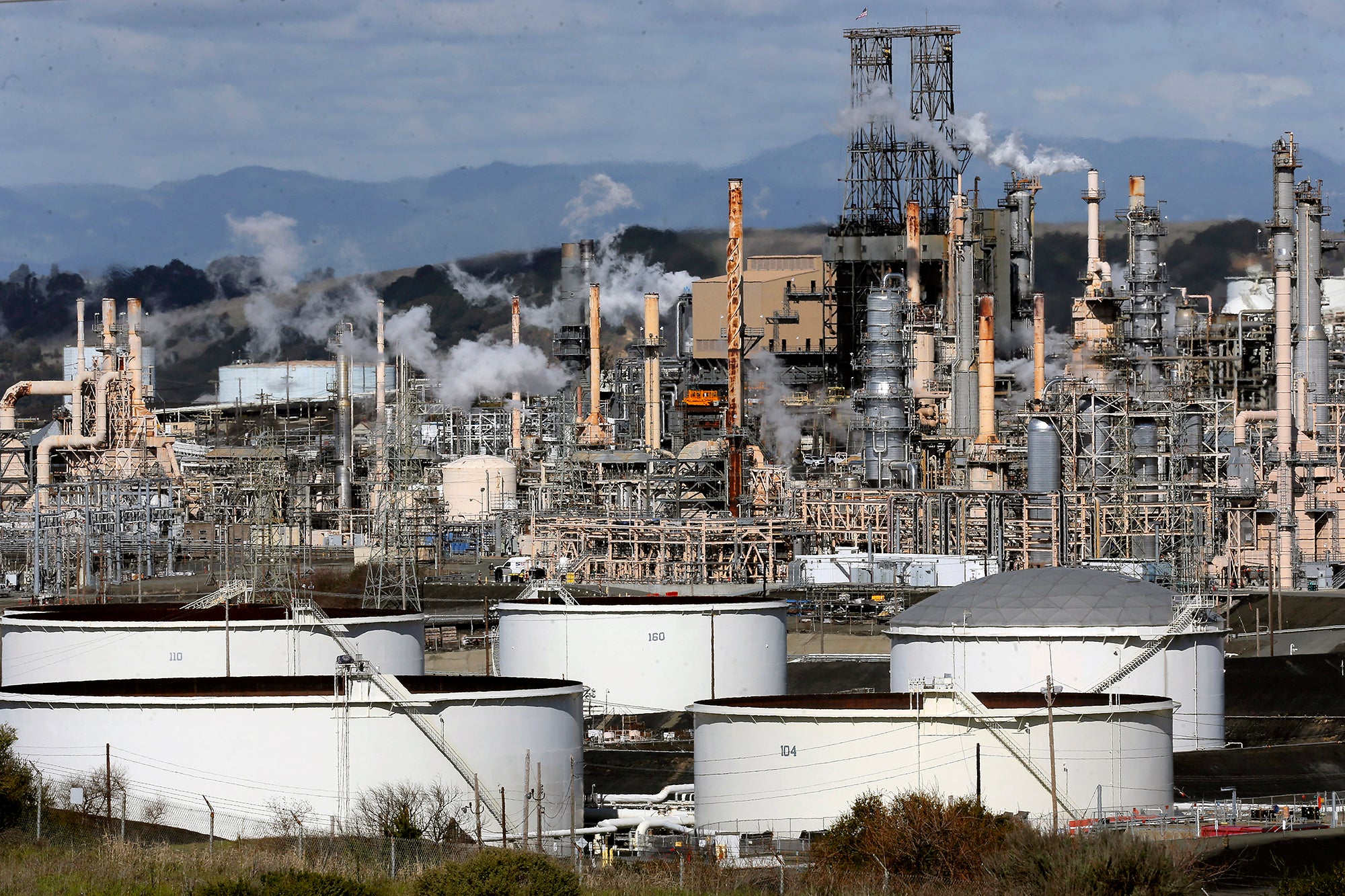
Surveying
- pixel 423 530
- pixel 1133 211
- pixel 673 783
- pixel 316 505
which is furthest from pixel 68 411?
pixel 673 783

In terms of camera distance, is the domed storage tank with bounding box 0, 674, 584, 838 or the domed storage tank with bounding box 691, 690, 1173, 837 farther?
the domed storage tank with bounding box 0, 674, 584, 838

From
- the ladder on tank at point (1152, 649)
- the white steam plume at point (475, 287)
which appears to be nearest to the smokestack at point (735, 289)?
the ladder on tank at point (1152, 649)

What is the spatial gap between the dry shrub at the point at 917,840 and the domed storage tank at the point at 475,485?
7475 centimetres

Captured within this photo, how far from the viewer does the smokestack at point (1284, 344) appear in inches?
2719

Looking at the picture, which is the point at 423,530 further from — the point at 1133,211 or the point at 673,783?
the point at 673,783

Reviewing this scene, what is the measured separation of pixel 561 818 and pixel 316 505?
3064 inches

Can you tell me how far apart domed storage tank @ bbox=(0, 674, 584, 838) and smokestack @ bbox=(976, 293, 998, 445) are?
45950 mm

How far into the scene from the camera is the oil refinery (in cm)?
3559

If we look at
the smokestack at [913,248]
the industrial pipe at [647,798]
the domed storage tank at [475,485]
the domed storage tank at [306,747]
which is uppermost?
the smokestack at [913,248]

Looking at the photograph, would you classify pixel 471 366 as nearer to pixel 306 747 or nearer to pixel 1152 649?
pixel 1152 649

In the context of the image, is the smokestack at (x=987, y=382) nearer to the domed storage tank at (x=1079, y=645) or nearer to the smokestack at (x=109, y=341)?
the domed storage tank at (x=1079, y=645)

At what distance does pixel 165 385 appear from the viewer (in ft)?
522

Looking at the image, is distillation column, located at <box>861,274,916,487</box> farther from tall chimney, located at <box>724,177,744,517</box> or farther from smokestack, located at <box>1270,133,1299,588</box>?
smokestack, located at <box>1270,133,1299,588</box>

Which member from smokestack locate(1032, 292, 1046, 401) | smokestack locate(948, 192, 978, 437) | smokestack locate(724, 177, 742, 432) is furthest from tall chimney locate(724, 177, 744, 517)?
smokestack locate(1032, 292, 1046, 401)
